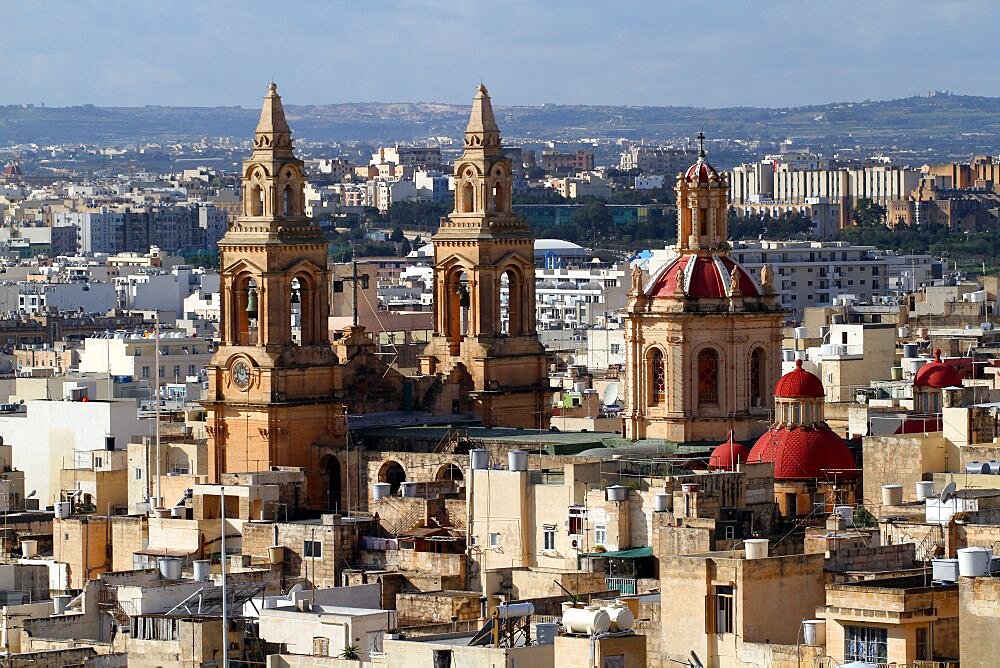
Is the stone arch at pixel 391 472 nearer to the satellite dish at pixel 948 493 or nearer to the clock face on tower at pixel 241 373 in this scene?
the clock face on tower at pixel 241 373

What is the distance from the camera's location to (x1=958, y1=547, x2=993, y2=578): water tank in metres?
37.2

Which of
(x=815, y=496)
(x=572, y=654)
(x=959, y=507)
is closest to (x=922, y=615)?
(x=572, y=654)

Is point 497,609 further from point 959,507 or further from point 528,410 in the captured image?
point 528,410

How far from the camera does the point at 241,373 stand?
66500 millimetres

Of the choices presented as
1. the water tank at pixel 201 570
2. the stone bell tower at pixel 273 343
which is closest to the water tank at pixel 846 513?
the water tank at pixel 201 570

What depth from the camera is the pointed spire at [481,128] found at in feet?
230

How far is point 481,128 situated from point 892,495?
1968 cm

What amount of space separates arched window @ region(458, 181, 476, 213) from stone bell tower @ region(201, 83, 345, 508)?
3.83 m

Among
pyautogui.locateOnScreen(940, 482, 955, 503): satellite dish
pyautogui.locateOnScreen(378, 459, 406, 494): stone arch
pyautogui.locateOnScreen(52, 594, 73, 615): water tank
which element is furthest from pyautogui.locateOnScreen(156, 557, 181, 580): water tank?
pyautogui.locateOnScreen(378, 459, 406, 494): stone arch

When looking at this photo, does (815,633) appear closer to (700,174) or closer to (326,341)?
(700,174)

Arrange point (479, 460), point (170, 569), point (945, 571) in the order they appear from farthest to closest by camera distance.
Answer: point (479, 460)
point (170, 569)
point (945, 571)

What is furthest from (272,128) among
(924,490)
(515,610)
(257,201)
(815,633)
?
(815,633)

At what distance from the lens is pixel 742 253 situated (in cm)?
16600

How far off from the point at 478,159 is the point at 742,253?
96658 millimetres
